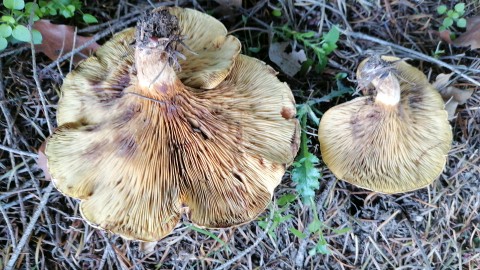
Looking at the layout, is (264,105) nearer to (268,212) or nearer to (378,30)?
(268,212)

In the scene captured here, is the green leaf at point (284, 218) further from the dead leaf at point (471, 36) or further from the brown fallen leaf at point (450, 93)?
the dead leaf at point (471, 36)

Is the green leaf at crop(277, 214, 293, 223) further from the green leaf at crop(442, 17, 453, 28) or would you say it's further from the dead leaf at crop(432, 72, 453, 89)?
the green leaf at crop(442, 17, 453, 28)

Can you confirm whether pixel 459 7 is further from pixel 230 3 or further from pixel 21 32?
pixel 21 32

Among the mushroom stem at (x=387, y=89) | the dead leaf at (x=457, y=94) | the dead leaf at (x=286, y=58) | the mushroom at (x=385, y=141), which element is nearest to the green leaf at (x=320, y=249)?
the mushroom at (x=385, y=141)

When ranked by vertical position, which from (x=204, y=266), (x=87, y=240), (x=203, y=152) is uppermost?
(x=203, y=152)

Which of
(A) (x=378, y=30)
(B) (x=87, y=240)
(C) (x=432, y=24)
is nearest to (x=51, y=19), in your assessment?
(B) (x=87, y=240)
